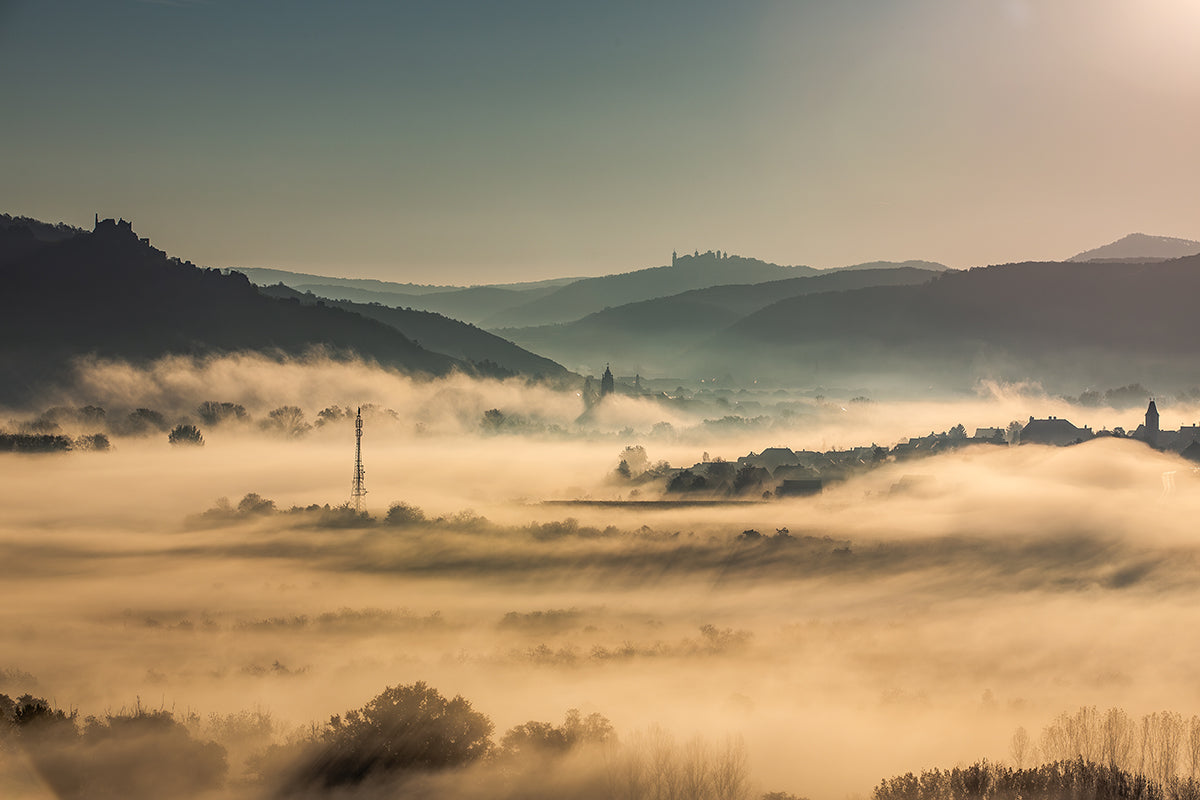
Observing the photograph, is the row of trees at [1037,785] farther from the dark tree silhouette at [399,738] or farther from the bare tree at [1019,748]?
the dark tree silhouette at [399,738]

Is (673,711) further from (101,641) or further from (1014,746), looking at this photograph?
(101,641)

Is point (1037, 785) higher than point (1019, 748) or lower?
higher

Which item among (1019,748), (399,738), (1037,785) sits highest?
(399,738)

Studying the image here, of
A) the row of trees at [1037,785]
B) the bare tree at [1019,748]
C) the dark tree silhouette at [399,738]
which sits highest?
the dark tree silhouette at [399,738]

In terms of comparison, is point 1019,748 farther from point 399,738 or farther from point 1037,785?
point 399,738

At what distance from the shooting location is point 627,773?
474 ft

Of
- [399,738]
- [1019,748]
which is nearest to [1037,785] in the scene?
[1019,748]

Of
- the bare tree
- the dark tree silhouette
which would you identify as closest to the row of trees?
the bare tree

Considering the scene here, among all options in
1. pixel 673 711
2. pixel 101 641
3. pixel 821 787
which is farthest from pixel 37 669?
pixel 821 787

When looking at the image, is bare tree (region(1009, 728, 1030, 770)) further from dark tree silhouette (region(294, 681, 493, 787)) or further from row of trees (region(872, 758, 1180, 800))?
dark tree silhouette (region(294, 681, 493, 787))

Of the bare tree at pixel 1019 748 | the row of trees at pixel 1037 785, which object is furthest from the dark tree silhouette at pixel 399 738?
the bare tree at pixel 1019 748

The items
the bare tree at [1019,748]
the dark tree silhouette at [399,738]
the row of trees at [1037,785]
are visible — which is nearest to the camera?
the row of trees at [1037,785]

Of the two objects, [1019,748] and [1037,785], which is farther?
[1019,748]

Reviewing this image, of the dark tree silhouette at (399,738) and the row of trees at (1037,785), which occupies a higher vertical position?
the dark tree silhouette at (399,738)
